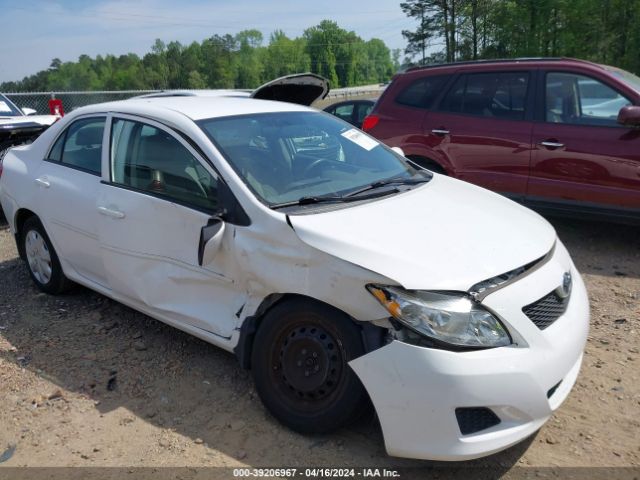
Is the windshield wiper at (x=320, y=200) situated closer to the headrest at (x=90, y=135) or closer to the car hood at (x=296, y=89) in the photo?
the headrest at (x=90, y=135)

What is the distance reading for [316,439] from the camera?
2906 mm

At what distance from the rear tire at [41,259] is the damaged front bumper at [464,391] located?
10.1 ft

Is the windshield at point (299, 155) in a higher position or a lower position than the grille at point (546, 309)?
higher

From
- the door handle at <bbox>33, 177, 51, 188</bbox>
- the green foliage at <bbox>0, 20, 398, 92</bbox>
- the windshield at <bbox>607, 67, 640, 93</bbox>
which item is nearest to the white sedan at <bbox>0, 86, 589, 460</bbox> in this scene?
the door handle at <bbox>33, 177, 51, 188</bbox>

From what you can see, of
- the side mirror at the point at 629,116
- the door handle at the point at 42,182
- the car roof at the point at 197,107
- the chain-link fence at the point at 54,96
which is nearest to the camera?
the car roof at the point at 197,107

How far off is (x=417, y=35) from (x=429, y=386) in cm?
4009

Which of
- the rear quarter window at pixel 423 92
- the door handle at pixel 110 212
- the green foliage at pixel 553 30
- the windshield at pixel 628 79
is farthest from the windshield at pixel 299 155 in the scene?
the green foliage at pixel 553 30

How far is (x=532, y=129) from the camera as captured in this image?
19.0 feet

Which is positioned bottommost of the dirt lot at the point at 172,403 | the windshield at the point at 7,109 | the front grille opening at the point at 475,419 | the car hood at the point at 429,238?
the dirt lot at the point at 172,403

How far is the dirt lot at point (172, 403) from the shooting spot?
9.34ft

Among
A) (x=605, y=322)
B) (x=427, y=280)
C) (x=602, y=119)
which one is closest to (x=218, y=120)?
(x=427, y=280)

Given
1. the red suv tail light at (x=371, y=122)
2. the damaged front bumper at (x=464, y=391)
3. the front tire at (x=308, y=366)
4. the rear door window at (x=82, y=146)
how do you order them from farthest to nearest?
the red suv tail light at (x=371, y=122) < the rear door window at (x=82, y=146) < the front tire at (x=308, y=366) < the damaged front bumper at (x=464, y=391)

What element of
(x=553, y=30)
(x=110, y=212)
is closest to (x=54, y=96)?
(x=110, y=212)

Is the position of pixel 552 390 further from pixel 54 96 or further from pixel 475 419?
pixel 54 96
